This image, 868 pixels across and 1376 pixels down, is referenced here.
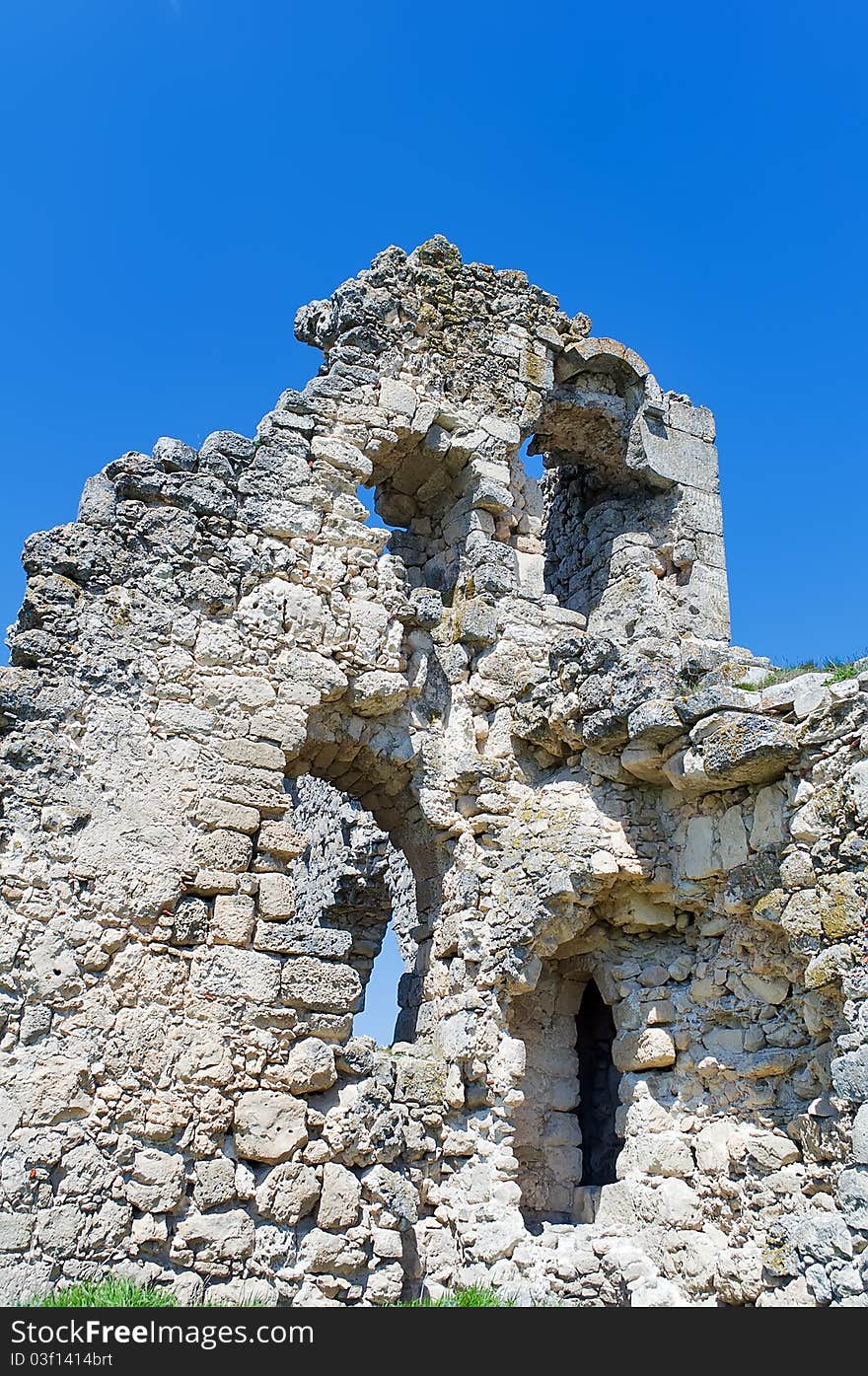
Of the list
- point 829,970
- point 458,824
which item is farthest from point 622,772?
point 829,970

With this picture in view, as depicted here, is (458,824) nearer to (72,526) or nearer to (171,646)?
(171,646)

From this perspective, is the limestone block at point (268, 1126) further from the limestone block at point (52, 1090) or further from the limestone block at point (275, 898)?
the limestone block at point (275, 898)

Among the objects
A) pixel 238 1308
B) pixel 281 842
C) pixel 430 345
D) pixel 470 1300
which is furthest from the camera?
pixel 430 345

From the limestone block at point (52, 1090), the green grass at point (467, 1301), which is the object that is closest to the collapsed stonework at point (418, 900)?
the limestone block at point (52, 1090)

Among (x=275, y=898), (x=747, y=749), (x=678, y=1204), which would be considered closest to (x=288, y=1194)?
(x=275, y=898)

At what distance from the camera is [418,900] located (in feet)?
28.4

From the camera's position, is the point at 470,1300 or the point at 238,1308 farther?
the point at 470,1300

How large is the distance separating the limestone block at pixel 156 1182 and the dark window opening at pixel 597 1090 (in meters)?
3.29

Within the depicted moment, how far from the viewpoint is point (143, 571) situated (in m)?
7.27

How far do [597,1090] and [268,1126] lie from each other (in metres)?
3.25

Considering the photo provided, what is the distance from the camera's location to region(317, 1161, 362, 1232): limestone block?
6.57 m

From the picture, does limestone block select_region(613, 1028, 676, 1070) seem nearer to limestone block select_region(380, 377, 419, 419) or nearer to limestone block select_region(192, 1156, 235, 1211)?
limestone block select_region(192, 1156, 235, 1211)

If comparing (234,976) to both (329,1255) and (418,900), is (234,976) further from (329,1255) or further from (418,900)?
(418,900)

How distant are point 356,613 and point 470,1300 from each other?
4182mm
